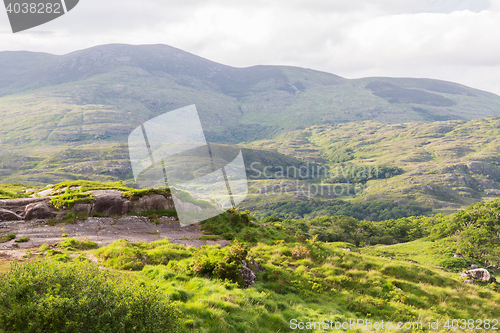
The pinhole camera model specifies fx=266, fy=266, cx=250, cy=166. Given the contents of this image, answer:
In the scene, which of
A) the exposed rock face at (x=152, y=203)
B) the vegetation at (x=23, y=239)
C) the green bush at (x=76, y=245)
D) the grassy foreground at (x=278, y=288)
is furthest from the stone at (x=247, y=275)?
the vegetation at (x=23, y=239)

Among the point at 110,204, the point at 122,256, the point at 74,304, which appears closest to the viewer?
the point at 74,304

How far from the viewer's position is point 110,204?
80.3ft

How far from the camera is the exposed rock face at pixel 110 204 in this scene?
24.0 m

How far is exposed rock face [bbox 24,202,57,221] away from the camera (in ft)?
70.6

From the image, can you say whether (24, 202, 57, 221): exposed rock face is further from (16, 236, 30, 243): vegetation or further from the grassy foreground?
the grassy foreground

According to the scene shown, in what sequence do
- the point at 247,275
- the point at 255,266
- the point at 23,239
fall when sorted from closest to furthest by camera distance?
→ 1. the point at 247,275
2. the point at 255,266
3. the point at 23,239

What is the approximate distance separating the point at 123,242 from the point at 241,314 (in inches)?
379

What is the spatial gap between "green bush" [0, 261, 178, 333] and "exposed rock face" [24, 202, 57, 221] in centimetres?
1613

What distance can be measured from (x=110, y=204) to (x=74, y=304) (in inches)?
A: 743

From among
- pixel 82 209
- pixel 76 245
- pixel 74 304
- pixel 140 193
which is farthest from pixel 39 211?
pixel 74 304

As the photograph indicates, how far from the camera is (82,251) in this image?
16.0 metres

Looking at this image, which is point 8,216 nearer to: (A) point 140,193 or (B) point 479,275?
(A) point 140,193

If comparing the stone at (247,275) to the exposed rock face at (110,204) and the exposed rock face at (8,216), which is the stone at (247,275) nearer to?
the exposed rock face at (110,204)

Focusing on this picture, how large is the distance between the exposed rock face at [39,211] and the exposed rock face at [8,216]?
59cm
